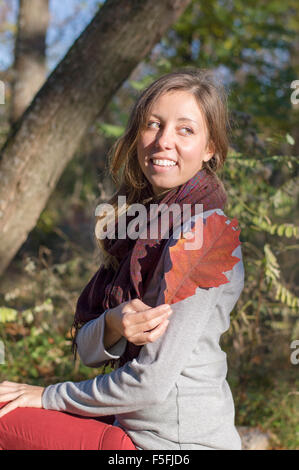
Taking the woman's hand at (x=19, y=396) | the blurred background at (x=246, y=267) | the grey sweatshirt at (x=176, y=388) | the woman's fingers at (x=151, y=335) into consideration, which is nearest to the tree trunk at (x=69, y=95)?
the blurred background at (x=246, y=267)

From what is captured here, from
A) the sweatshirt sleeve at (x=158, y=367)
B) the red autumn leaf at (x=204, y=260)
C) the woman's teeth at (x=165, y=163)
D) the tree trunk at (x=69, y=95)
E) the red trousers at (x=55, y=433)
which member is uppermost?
the tree trunk at (x=69, y=95)

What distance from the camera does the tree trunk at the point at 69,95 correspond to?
325 cm

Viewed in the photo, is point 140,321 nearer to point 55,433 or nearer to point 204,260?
point 204,260

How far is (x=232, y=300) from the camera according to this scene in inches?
61.9

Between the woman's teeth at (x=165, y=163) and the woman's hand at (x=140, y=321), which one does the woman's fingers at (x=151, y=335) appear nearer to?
the woman's hand at (x=140, y=321)

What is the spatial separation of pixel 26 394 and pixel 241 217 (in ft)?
5.79

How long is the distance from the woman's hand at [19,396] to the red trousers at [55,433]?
19mm

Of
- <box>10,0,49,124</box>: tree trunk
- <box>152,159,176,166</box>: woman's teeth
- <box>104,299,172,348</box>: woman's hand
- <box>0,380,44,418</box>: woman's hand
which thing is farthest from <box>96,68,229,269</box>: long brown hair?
<box>10,0,49,124</box>: tree trunk

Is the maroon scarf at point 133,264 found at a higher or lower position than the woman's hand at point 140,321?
higher

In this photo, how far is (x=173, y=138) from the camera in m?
1.69

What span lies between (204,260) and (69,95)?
2.19 meters

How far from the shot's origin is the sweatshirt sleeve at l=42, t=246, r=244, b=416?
141 centimetres

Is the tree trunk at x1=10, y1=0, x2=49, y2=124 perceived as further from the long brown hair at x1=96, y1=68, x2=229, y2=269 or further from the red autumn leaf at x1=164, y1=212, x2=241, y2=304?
the red autumn leaf at x1=164, y1=212, x2=241, y2=304

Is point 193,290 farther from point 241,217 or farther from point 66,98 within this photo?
point 66,98
